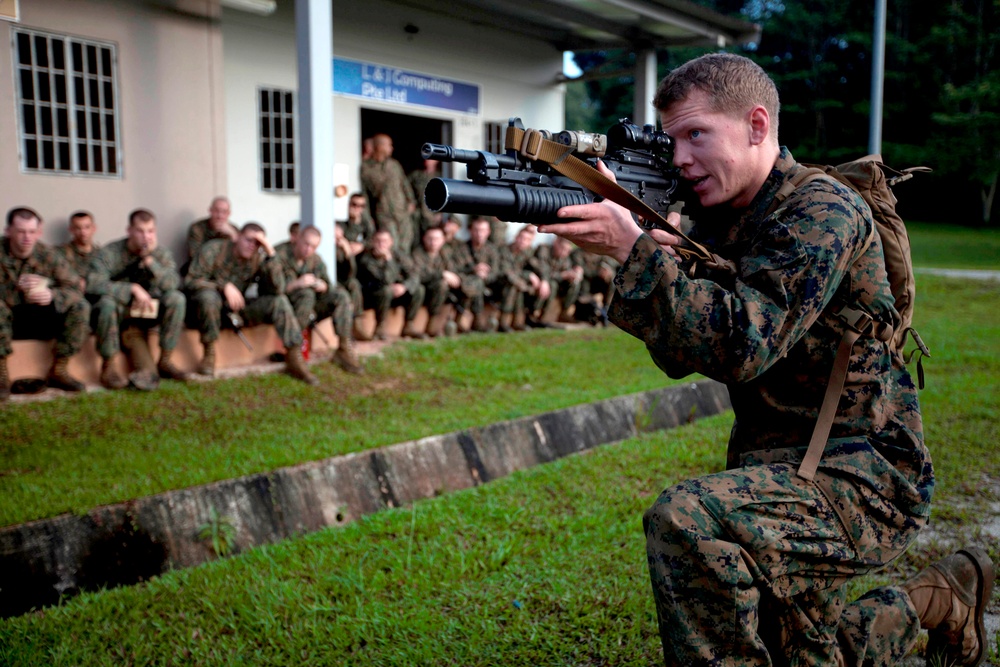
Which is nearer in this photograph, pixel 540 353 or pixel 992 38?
pixel 540 353

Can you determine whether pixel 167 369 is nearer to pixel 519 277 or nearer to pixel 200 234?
pixel 200 234

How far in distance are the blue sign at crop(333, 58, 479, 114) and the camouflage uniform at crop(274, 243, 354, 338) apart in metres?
3.17

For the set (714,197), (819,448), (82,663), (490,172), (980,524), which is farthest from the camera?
(980,524)

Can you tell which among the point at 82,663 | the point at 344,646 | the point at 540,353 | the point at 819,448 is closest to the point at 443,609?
the point at 344,646

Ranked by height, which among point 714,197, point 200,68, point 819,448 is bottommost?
point 819,448

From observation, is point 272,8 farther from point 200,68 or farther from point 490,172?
point 490,172

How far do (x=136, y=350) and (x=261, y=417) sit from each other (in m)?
1.61

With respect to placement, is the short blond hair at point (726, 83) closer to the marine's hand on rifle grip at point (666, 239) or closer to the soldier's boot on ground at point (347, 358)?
the marine's hand on rifle grip at point (666, 239)

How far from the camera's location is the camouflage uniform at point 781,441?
6.36 feet

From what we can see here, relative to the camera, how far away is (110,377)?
6.59 metres

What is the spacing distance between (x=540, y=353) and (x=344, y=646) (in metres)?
5.95

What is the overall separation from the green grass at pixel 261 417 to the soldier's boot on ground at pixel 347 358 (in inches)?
4.3

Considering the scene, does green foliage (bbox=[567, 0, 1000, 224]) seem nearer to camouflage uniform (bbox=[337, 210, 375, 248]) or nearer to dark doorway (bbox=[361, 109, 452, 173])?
dark doorway (bbox=[361, 109, 452, 173])

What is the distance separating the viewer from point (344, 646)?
2.99m
